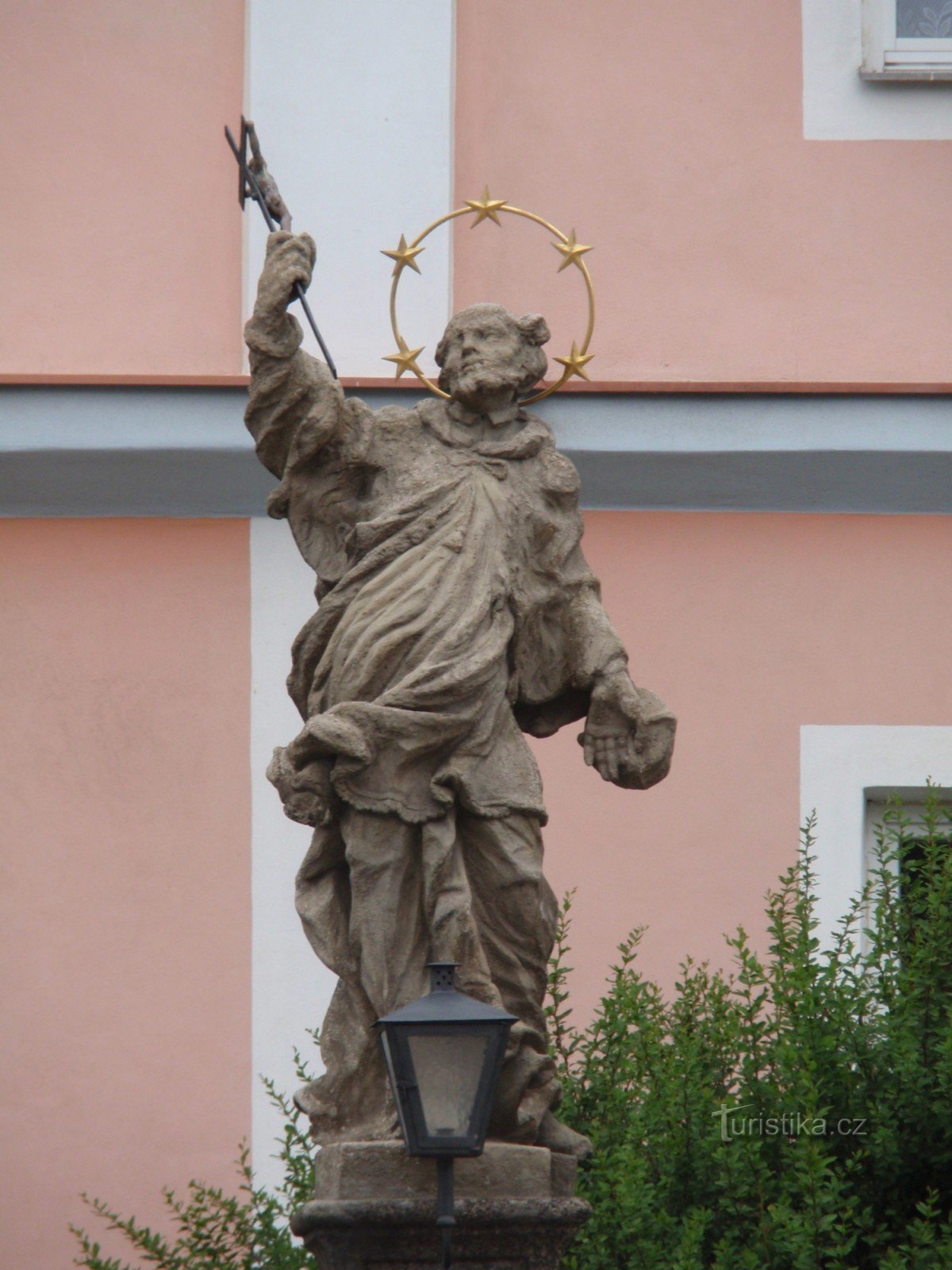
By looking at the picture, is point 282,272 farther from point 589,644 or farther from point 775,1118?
point 775,1118

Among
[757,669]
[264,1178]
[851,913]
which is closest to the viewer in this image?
[851,913]

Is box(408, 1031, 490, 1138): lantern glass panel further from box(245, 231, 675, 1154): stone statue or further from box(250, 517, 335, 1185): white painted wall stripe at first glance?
box(250, 517, 335, 1185): white painted wall stripe

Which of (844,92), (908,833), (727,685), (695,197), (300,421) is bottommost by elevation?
(908,833)

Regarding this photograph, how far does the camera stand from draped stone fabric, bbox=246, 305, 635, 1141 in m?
7.00

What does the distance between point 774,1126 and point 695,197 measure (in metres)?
4.28

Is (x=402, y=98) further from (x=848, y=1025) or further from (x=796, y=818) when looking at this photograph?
(x=848, y=1025)

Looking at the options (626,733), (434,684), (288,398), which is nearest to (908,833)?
(626,733)

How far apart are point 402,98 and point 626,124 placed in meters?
0.88

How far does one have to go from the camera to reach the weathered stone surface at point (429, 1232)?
6.69 m

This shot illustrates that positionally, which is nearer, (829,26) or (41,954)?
(41,954)

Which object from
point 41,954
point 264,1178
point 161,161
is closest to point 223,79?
point 161,161

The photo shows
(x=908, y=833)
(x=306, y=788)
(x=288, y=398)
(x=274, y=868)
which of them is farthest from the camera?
(x=274, y=868)

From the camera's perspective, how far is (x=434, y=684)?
7.09 metres

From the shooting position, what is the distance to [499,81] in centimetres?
1164
